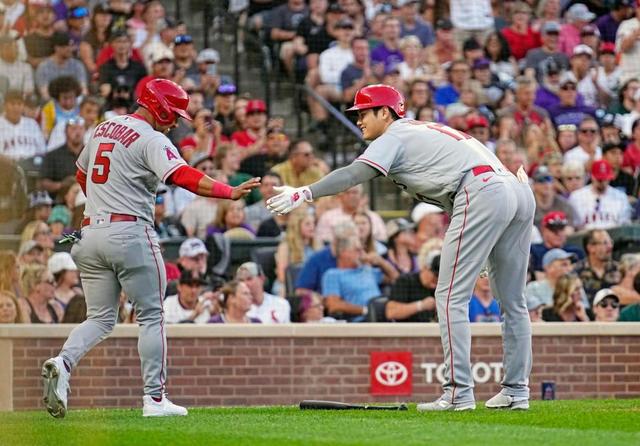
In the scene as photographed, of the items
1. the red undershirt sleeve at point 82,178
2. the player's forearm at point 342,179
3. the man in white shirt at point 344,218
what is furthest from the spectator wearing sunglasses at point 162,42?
the player's forearm at point 342,179

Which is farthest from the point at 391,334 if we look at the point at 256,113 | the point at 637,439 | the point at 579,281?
the point at 637,439

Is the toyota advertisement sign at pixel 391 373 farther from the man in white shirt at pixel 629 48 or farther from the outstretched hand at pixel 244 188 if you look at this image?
the man in white shirt at pixel 629 48

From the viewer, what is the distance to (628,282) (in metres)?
13.5

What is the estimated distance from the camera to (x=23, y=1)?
15.1 metres

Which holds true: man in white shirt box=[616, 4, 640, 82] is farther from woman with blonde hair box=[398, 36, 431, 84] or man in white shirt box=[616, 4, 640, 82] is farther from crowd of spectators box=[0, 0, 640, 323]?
woman with blonde hair box=[398, 36, 431, 84]

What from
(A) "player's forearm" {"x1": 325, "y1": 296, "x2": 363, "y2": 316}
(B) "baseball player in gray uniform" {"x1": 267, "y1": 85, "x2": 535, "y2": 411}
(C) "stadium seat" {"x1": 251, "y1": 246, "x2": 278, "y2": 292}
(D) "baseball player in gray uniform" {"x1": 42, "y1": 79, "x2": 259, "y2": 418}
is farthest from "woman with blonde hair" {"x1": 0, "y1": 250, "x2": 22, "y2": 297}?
(B) "baseball player in gray uniform" {"x1": 267, "y1": 85, "x2": 535, "y2": 411}

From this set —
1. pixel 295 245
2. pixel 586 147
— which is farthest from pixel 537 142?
pixel 295 245

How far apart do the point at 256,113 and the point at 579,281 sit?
385cm

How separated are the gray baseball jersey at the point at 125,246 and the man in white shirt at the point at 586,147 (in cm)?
767

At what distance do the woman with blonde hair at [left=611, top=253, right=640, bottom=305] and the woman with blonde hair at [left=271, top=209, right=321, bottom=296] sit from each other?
294 cm

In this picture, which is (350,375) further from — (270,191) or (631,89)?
(631,89)

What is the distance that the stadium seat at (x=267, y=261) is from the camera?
43.5 feet

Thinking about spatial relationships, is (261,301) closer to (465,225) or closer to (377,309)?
(377,309)

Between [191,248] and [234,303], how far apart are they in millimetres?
724
